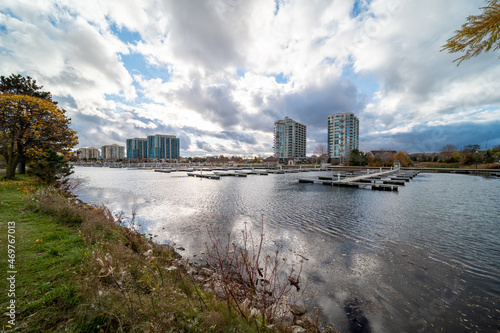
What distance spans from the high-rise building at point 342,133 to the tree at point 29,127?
10924cm

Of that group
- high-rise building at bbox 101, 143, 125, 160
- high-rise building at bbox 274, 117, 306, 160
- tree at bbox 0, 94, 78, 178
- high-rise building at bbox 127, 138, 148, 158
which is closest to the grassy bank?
tree at bbox 0, 94, 78, 178

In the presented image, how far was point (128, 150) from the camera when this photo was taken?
500 feet

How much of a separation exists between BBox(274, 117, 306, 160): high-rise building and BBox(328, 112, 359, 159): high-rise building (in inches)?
840

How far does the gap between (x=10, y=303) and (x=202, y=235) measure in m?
5.50

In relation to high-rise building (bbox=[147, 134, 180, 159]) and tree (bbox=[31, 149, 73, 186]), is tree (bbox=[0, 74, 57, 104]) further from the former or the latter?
high-rise building (bbox=[147, 134, 180, 159])

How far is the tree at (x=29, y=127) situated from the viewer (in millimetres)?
11223

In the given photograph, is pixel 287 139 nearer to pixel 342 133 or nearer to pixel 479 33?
pixel 342 133

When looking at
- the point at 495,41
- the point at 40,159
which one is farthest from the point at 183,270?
the point at 40,159

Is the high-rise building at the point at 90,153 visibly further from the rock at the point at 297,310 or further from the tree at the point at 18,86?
the rock at the point at 297,310

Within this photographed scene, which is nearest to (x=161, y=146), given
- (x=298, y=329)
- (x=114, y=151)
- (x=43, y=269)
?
(x=114, y=151)

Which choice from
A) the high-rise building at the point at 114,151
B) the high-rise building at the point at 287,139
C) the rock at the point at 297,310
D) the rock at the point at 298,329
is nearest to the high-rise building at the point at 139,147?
the high-rise building at the point at 114,151

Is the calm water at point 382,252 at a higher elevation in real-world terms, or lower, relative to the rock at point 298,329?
lower

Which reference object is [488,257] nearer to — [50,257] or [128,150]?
[50,257]

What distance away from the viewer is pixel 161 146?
139 m
